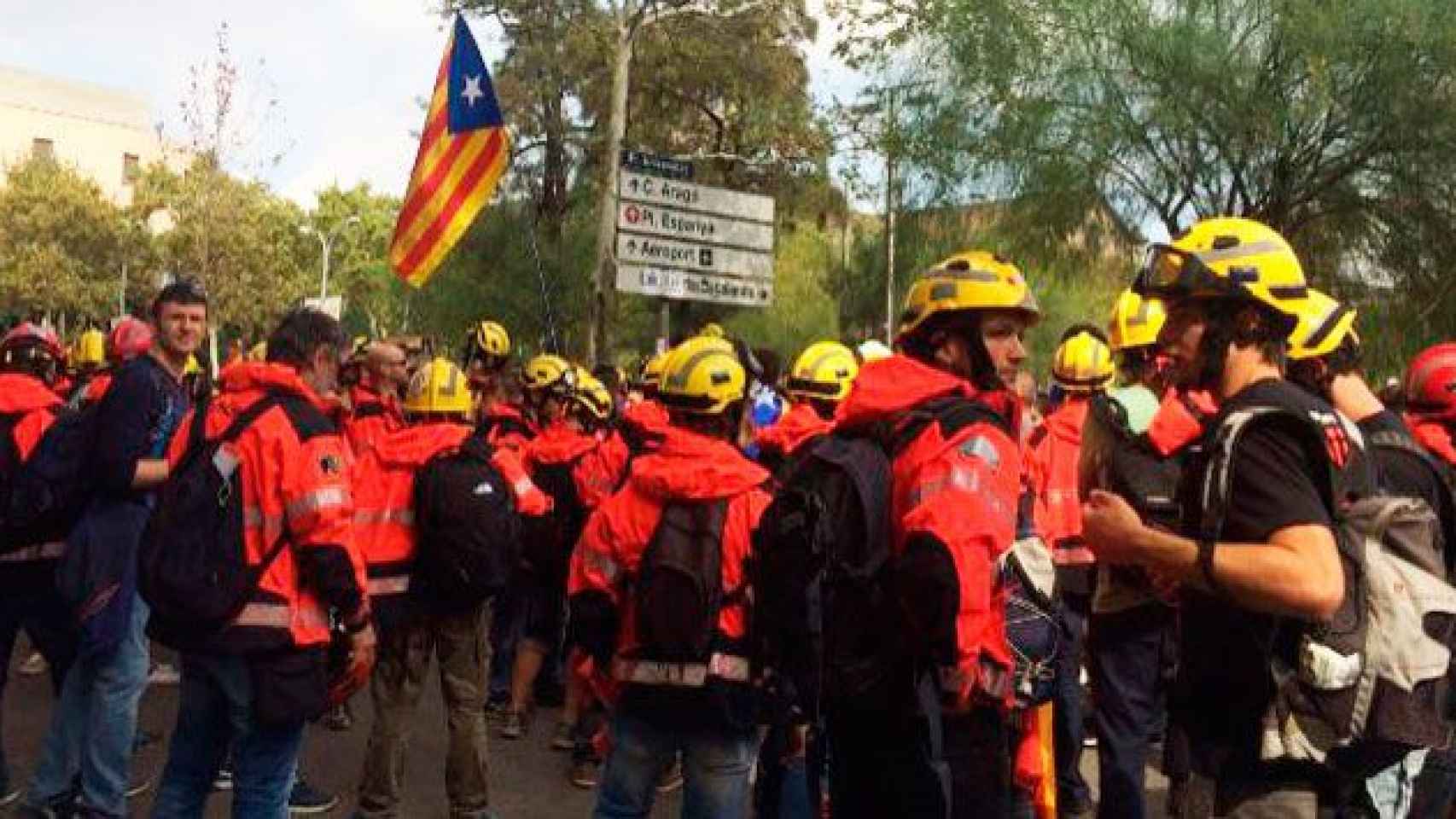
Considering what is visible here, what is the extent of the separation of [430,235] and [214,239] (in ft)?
72.7

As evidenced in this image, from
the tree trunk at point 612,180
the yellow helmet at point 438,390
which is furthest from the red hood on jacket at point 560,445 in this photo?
the tree trunk at point 612,180

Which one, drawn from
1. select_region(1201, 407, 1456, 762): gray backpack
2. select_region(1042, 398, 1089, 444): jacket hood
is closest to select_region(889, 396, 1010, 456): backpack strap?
select_region(1201, 407, 1456, 762): gray backpack

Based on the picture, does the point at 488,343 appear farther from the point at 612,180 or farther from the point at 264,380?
the point at 612,180

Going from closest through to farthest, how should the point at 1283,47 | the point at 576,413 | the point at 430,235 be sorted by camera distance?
the point at 576,413
the point at 430,235
the point at 1283,47

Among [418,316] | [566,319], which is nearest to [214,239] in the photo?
[418,316]

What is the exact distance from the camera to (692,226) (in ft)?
48.4

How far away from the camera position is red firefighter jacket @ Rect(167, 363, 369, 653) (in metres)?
4.39

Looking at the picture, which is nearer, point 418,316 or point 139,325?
point 139,325

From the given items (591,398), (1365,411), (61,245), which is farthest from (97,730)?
(61,245)

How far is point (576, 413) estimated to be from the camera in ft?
28.5

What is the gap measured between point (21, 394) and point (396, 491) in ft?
5.79

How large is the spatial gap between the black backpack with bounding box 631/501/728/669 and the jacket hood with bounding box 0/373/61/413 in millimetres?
3298

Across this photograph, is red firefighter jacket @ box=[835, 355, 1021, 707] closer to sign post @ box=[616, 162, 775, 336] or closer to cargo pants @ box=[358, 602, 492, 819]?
cargo pants @ box=[358, 602, 492, 819]

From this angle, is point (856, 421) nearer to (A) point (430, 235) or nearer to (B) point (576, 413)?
(B) point (576, 413)
